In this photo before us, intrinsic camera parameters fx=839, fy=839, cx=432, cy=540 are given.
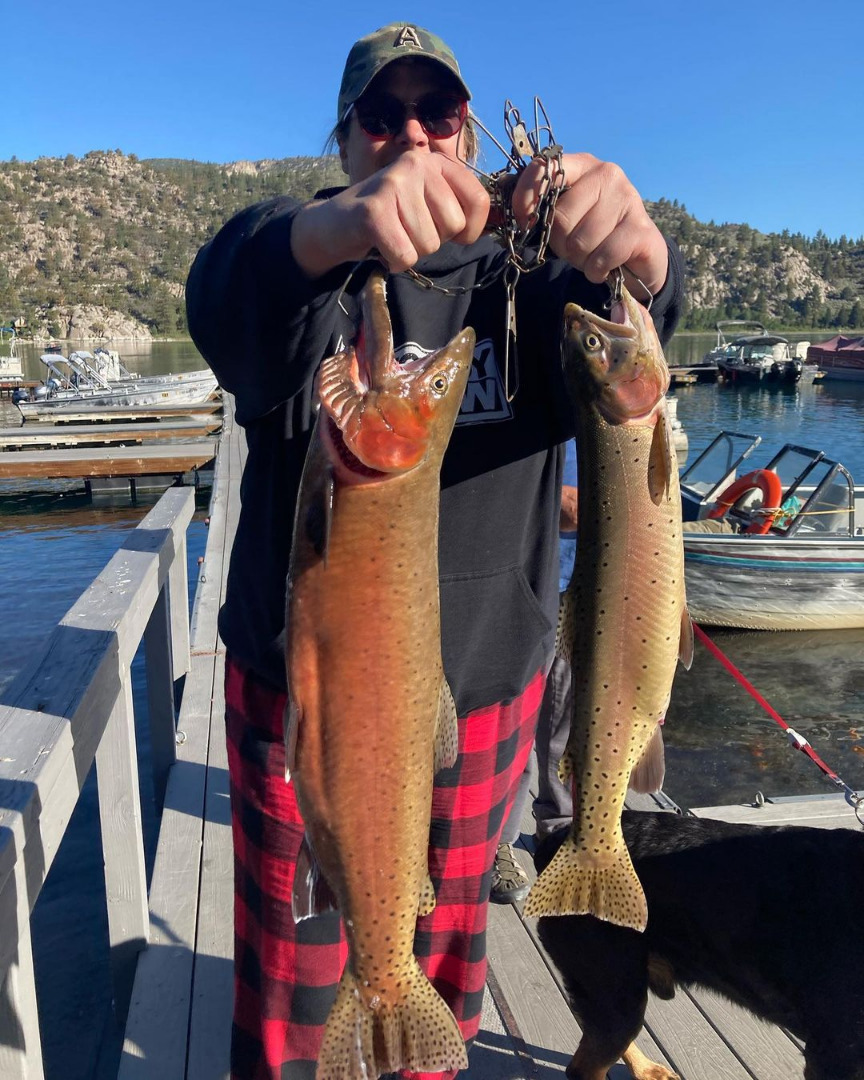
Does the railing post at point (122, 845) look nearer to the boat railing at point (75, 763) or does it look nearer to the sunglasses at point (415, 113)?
the boat railing at point (75, 763)

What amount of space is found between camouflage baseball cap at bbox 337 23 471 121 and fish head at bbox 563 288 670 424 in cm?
64

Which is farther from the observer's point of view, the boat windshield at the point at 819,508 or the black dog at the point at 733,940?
the boat windshield at the point at 819,508

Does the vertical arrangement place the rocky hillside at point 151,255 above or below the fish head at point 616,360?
above

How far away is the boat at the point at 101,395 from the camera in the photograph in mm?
28922

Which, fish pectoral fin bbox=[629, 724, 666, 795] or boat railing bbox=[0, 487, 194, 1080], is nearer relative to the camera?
boat railing bbox=[0, 487, 194, 1080]

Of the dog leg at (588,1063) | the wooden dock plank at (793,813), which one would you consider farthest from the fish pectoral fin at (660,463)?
the wooden dock plank at (793,813)

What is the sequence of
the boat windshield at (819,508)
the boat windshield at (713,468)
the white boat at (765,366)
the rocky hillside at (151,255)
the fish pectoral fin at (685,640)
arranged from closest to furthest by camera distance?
the fish pectoral fin at (685,640)
the boat windshield at (819,508)
the boat windshield at (713,468)
the white boat at (765,366)
the rocky hillside at (151,255)

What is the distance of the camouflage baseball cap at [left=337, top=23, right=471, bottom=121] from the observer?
1844mm

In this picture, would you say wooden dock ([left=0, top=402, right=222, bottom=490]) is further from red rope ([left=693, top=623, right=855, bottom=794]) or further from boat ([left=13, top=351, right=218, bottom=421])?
red rope ([left=693, top=623, right=855, bottom=794])

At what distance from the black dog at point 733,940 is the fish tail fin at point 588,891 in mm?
573

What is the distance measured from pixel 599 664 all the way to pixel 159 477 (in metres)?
20.7

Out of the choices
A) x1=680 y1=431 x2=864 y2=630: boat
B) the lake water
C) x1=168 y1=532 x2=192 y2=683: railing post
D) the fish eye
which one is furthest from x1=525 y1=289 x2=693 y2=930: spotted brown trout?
x1=680 y1=431 x2=864 y2=630: boat

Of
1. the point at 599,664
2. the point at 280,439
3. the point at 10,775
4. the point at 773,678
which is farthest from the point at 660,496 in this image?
the point at 773,678

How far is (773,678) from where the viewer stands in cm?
1155
